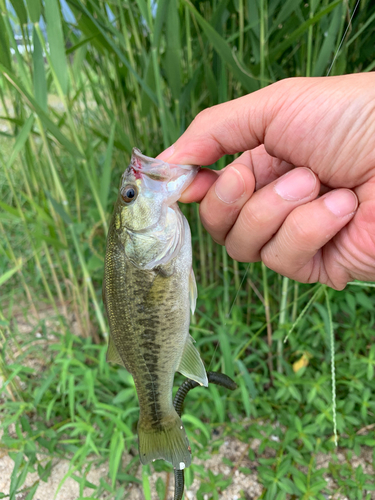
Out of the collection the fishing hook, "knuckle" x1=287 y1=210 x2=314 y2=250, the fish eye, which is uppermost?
the fish eye

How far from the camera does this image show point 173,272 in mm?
975

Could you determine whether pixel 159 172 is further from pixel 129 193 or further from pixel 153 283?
pixel 153 283

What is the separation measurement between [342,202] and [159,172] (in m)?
0.57

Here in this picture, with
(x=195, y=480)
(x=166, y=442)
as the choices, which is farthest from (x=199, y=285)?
(x=166, y=442)

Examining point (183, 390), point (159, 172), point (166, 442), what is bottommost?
point (166, 442)

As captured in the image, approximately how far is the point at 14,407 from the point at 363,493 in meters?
1.82

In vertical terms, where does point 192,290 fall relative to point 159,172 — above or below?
below

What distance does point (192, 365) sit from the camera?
3.25 feet

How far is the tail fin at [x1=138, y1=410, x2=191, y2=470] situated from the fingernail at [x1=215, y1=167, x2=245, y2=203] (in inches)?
29.4

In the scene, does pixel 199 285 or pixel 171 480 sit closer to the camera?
pixel 171 480

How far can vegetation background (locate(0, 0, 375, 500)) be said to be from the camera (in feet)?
4.01

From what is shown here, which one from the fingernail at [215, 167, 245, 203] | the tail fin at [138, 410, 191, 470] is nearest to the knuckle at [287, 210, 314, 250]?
the fingernail at [215, 167, 245, 203]

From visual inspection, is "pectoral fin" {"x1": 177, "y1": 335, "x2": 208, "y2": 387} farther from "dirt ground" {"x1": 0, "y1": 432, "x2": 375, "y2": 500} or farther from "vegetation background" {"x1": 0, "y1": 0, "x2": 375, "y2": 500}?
"dirt ground" {"x1": 0, "y1": 432, "x2": 375, "y2": 500}

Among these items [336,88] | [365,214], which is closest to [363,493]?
[365,214]
